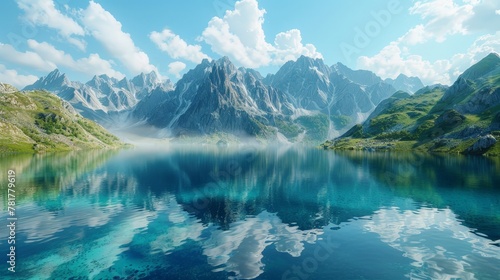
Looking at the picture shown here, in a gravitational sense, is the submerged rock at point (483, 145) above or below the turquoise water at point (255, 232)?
above

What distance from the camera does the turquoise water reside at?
28.1 meters

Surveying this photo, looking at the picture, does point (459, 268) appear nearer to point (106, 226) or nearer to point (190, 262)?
point (190, 262)

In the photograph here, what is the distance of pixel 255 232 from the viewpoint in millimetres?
39375

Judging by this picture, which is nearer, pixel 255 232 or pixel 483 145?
pixel 255 232

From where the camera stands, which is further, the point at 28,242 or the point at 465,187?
the point at 465,187

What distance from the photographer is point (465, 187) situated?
69.8 metres

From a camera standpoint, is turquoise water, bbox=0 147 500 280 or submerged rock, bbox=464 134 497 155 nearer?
turquoise water, bbox=0 147 500 280

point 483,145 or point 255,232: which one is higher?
point 483,145

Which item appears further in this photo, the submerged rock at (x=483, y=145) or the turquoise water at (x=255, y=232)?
the submerged rock at (x=483, y=145)

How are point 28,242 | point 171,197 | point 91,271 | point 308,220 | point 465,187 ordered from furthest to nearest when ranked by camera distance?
point 465,187 → point 171,197 → point 308,220 → point 28,242 → point 91,271

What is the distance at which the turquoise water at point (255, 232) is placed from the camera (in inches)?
1105

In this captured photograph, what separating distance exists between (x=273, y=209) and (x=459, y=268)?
29.4 m

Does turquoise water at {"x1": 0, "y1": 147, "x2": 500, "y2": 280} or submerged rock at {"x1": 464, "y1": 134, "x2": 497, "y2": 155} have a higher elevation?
submerged rock at {"x1": 464, "y1": 134, "x2": 497, "y2": 155}

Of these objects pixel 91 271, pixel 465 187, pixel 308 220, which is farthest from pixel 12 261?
pixel 465 187
